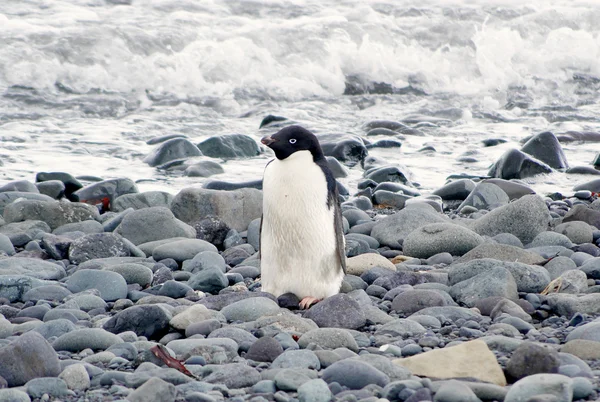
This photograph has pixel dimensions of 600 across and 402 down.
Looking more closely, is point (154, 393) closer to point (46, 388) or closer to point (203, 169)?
point (46, 388)

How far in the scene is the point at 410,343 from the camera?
13.2 feet

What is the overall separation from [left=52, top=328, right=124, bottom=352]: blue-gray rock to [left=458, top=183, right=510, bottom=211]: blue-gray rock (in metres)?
4.72

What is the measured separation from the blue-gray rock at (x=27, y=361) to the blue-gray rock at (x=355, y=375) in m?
1.11

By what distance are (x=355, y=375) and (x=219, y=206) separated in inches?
156

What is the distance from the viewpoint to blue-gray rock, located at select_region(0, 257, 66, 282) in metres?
5.53

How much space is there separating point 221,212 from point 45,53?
886 cm

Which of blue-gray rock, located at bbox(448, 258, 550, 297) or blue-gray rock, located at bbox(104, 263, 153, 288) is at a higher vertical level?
blue-gray rock, located at bbox(448, 258, 550, 297)

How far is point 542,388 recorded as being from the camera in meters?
3.11

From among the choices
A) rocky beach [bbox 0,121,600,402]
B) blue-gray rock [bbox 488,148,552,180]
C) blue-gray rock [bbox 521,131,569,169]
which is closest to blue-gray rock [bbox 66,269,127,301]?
rocky beach [bbox 0,121,600,402]

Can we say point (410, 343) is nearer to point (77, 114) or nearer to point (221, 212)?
point (221, 212)

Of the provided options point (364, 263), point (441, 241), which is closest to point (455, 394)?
point (364, 263)

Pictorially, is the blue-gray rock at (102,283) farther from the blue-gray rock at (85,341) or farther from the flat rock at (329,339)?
the flat rock at (329,339)

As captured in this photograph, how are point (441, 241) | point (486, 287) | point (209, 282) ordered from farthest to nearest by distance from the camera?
point (441, 241), point (209, 282), point (486, 287)

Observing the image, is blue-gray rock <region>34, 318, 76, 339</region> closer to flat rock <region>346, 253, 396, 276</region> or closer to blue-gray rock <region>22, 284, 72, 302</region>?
blue-gray rock <region>22, 284, 72, 302</region>
